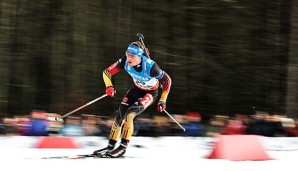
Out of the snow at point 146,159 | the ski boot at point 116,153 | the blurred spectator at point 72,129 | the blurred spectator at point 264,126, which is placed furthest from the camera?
the blurred spectator at point 264,126

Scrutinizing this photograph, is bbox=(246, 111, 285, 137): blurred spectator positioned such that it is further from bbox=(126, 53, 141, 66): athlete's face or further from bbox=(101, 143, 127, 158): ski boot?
bbox=(126, 53, 141, 66): athlete's face

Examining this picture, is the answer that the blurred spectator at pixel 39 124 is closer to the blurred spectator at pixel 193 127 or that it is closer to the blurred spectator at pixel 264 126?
the blurred spectator at pixel 193 127

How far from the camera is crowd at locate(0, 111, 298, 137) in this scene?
6.71 m

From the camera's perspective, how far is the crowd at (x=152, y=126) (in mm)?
6711

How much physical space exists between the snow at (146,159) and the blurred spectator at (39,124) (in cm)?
37

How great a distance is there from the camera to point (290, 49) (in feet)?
27.9

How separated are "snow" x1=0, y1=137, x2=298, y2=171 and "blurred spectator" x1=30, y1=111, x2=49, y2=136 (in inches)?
14.5

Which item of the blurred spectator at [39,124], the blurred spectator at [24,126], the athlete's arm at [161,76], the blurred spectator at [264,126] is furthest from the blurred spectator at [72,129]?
the blurred spectator at [264,126]

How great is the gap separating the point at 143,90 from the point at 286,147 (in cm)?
257

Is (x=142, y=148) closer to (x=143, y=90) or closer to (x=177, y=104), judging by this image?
(x=143, y=90)

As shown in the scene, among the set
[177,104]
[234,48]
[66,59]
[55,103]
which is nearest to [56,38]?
[66,59]

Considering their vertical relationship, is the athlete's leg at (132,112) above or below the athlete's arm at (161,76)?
below

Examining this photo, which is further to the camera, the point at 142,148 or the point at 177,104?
the point at 177,104

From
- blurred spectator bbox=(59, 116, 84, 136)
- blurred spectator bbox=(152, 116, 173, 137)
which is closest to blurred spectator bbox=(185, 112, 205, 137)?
blurred spectator bbox=(152, 116, 173, 137)
